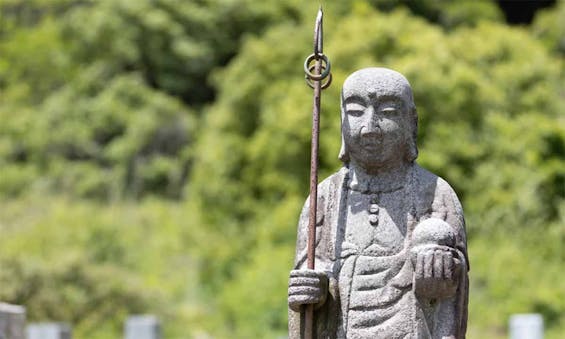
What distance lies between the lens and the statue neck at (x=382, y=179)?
277 inches

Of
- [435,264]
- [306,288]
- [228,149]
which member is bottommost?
[306,288]

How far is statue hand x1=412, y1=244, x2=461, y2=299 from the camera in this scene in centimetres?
658

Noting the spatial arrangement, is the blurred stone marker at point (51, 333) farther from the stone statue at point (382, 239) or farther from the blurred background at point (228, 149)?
the stone statue at point (382, 239)

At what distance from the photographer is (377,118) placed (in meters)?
6.91

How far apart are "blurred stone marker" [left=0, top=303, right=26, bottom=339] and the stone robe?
5486 millimetres

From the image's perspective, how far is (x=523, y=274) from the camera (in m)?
21.6

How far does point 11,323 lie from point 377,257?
5.96m

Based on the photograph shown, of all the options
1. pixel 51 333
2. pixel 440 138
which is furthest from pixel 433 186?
pixel 440 138

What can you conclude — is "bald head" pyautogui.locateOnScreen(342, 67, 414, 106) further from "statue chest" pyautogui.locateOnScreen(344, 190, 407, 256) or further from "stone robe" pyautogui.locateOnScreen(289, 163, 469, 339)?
"statue chest" pyautogui.locateOnScreen(344, 190, 407, 256)

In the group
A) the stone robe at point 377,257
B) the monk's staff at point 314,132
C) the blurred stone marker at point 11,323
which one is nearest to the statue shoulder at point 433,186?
the stone robe at point 377,257

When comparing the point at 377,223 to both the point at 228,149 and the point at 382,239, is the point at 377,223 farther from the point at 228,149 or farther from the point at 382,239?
the point at 228,149

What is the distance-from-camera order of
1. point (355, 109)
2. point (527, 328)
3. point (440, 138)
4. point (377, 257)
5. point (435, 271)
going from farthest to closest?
point (440, 138)
point (527, 328)
point (355, 109)
point (377, 257)
point (435, 271)

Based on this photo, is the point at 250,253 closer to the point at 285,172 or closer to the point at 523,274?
the point at 285,172

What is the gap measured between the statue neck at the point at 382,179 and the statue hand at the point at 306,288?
632mm
